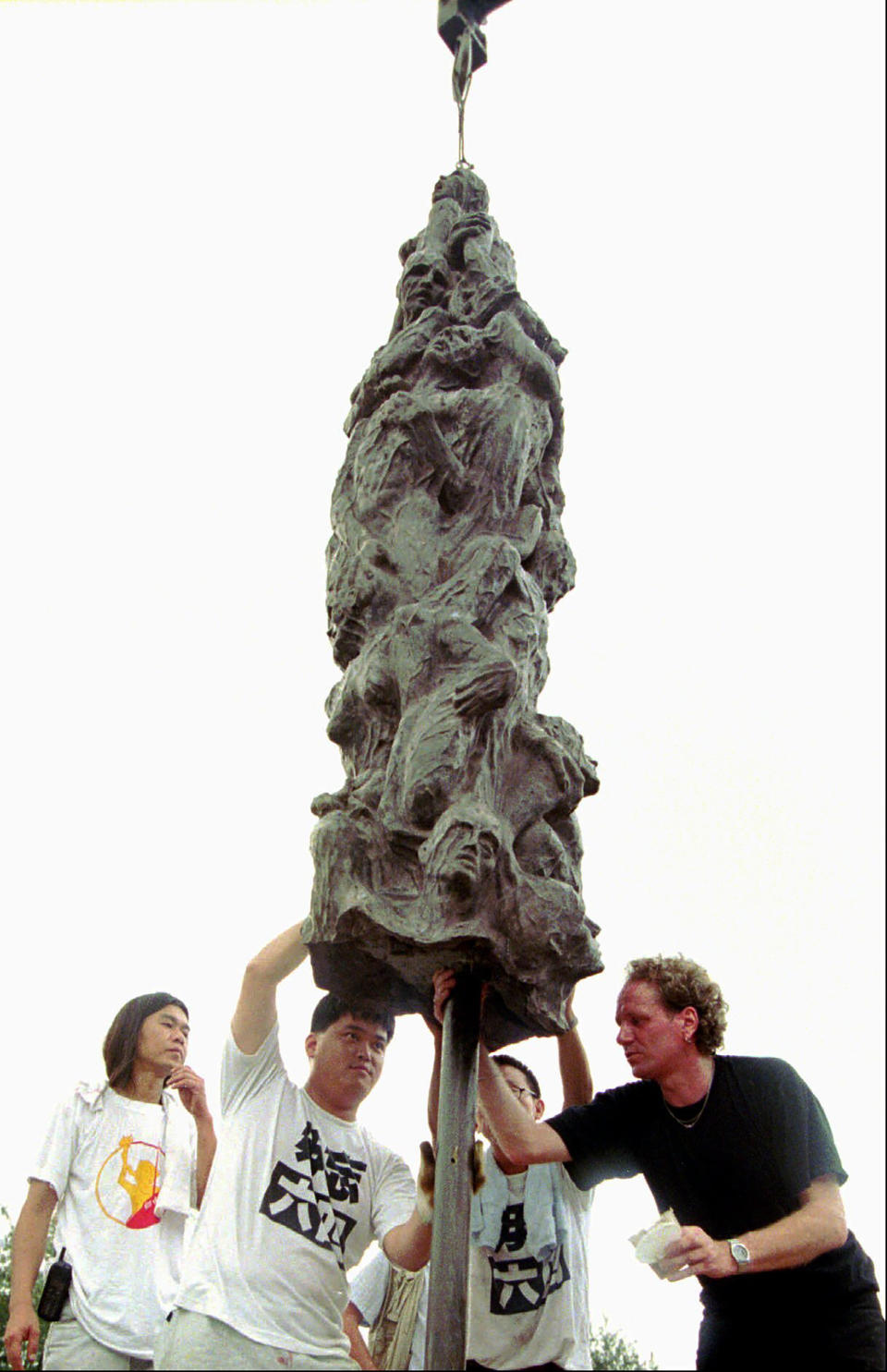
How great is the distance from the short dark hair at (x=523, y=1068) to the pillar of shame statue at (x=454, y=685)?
0.62 metres

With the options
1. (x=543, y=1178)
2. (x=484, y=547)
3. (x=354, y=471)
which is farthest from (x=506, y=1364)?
(x=354, y=471)

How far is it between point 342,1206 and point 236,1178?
319 mm

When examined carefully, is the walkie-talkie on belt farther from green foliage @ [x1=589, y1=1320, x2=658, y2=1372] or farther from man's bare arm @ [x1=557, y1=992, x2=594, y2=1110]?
green foliage @ [x1=589, y1=1320, x2=658, y2=1372]

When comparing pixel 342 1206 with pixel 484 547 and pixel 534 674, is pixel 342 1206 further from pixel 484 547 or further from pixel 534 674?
pixel 484 547

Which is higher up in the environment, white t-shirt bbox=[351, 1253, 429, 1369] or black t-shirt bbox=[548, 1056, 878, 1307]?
black t-shirt bbox=[548, 1056, 878, 1307]

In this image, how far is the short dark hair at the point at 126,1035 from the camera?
4184 millimetres

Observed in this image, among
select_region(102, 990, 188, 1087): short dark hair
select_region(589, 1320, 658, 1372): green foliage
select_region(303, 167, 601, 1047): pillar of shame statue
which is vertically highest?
select_region(303, 167, 601, 1047): pillar of shame statue

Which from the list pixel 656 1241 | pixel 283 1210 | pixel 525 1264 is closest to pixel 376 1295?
pixel 525 1264

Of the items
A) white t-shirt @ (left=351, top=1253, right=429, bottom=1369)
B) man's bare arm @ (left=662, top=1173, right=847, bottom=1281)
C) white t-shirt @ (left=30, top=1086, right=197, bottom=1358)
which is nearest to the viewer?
man's bare arm @ (left=662, top=1173, right=847, bottom=1281)

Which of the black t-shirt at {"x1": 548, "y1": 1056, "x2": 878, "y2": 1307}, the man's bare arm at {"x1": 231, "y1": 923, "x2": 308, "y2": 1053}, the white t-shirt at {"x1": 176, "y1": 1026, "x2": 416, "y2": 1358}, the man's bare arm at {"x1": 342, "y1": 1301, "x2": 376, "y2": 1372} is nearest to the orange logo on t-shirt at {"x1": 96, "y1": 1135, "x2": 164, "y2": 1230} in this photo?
the white t-shirt at {"x1": 176, "y1": 1026, "x2": 416, "y2": 1358}

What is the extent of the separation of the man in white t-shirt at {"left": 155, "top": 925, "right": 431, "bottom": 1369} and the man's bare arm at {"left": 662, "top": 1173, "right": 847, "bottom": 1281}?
2.42 feet

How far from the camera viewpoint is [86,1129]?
400cm

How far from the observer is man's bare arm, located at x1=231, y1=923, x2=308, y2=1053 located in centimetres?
381

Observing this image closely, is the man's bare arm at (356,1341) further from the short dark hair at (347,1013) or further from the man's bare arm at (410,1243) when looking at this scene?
the short dark hair at (347,1013)
